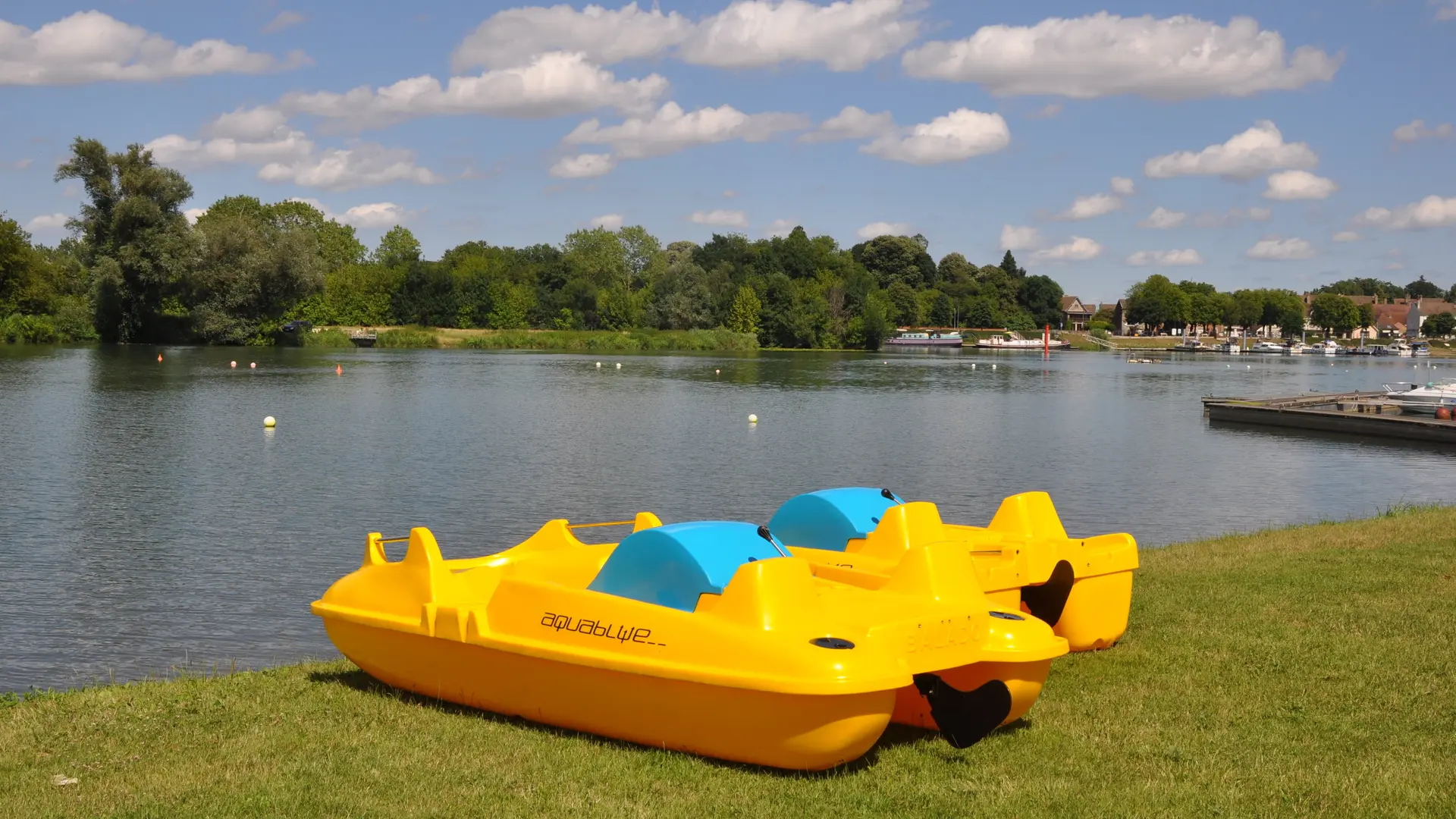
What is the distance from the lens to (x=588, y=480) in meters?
27.2

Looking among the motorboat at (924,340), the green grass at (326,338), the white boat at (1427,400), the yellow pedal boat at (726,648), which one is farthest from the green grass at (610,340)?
the yellow pedal boat at (726,648)

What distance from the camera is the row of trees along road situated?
84000mm

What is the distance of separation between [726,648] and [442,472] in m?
21.7

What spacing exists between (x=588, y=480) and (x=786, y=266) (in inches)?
5318

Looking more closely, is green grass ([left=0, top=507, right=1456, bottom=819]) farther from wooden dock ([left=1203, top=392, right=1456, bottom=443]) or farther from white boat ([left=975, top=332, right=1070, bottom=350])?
white boat ([left=975, top=332, right=1070, bottom=350])

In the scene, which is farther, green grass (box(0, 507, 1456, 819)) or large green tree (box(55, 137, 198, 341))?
large green tree (box(55, 137, 198, 341))

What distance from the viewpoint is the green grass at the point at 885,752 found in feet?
21.0

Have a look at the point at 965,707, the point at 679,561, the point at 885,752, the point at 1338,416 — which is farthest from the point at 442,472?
the point at 1338,416

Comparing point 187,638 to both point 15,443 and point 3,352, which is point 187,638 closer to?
point 15,443

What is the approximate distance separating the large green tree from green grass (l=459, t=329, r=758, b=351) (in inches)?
1287

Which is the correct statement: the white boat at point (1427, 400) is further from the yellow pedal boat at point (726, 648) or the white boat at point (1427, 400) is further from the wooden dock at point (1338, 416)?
the yellow pedal boat at point (726, 648)

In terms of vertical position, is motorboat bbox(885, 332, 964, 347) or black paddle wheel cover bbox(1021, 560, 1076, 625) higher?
motorboat bbox(885, 332, 964, 347)

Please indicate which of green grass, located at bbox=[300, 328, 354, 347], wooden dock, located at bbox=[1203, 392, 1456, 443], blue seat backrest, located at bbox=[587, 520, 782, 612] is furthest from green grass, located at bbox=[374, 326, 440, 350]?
blue seat backrest, located at bbox=[587, 520, 782, 612]

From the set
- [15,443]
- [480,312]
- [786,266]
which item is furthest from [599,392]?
[786,266]
